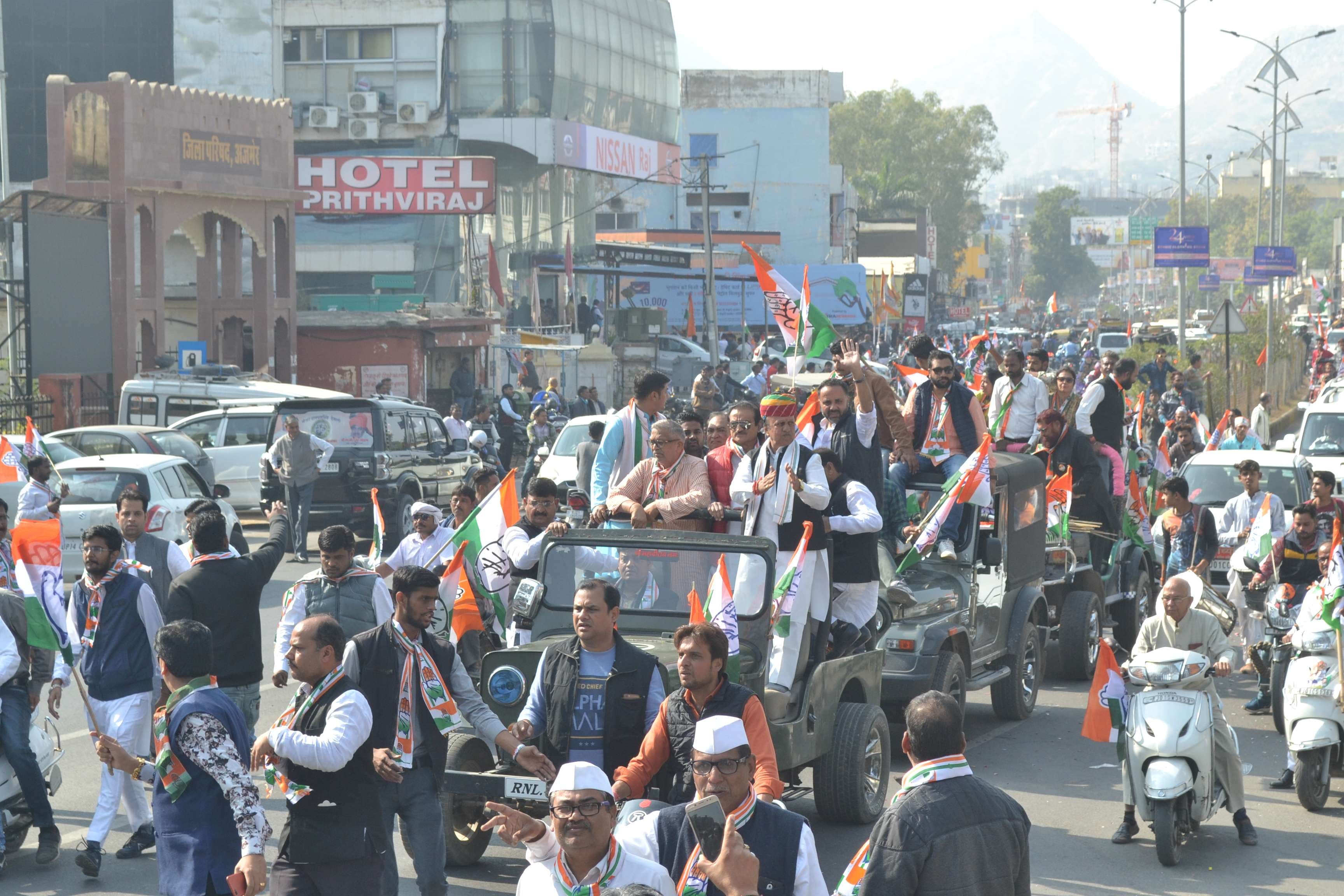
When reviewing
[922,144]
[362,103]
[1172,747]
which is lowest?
[1172,747]

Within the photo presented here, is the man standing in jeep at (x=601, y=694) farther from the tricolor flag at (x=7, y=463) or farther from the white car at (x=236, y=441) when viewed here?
the white car at (x=236, y=441)

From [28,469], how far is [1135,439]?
15688mm

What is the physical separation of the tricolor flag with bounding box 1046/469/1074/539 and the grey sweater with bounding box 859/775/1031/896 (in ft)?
29.9

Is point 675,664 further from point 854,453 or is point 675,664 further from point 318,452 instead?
point 318,452

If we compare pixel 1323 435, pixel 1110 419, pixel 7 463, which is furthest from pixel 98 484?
pixel 1323 435

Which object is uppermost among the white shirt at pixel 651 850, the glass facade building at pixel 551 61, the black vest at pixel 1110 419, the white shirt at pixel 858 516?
the glass facade building at pixel 551 61

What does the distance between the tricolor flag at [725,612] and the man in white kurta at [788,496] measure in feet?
2.54

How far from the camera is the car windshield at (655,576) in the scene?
8258 mm

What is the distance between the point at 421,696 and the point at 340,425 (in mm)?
14910

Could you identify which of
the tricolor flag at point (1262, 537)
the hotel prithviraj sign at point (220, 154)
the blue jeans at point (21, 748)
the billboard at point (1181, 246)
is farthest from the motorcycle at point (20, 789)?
the billboard at point (1181, 246)

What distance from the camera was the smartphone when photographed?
166 inches

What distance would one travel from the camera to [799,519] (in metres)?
9.12

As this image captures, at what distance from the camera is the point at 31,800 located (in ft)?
26.5

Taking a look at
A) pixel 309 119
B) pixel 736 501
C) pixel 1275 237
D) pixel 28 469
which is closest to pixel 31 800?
pixel 736 501
